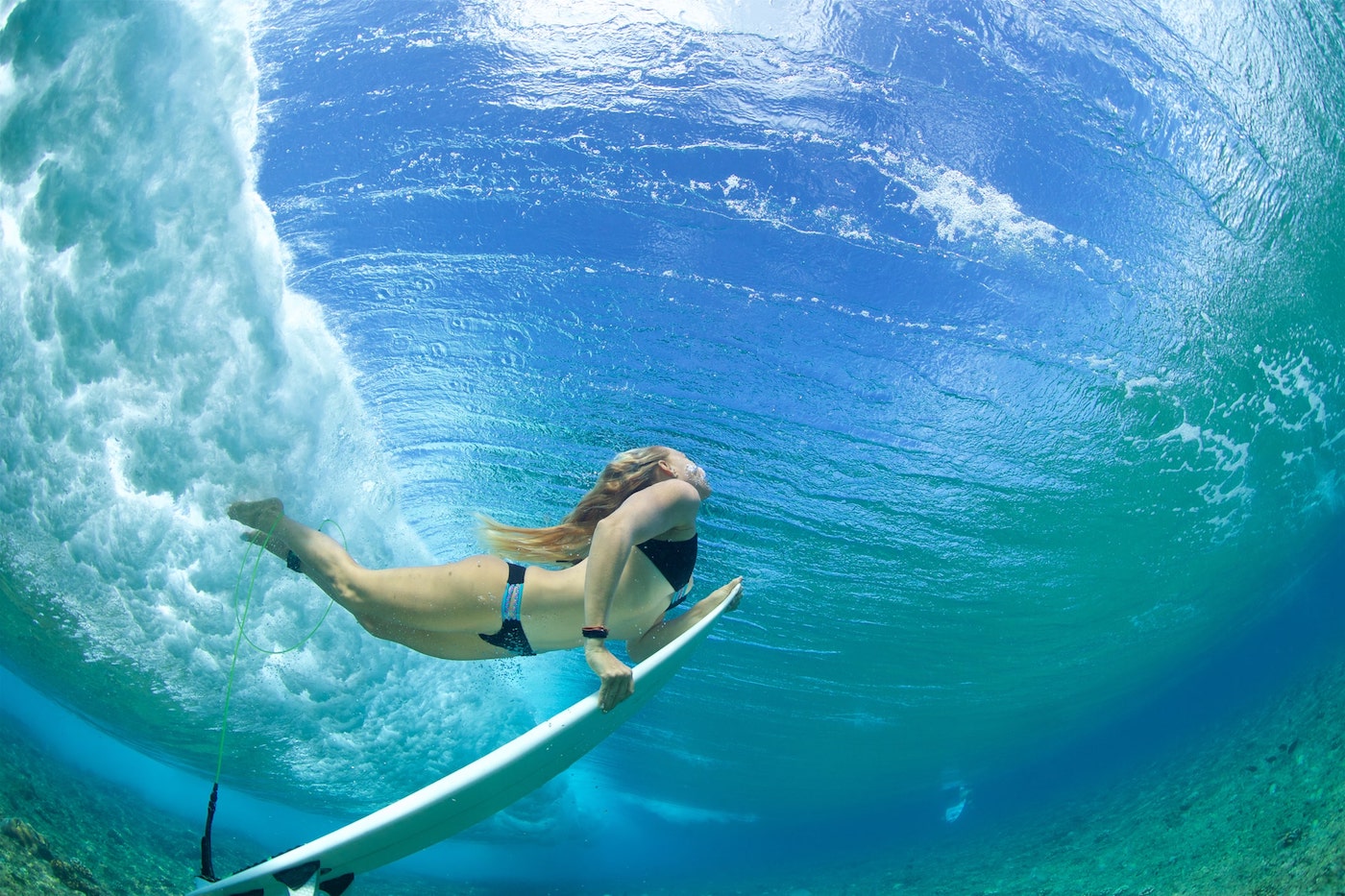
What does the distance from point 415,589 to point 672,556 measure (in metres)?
1.29

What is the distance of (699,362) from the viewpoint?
594cm

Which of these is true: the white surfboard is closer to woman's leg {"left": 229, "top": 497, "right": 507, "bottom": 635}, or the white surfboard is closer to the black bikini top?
the black bikini top

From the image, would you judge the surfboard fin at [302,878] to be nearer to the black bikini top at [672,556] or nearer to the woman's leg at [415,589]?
the woman's leg at [415,589]

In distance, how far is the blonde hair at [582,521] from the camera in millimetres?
3178

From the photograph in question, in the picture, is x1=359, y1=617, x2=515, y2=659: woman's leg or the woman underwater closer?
the woman underwater

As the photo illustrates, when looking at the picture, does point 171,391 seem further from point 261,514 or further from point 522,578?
point 522,578

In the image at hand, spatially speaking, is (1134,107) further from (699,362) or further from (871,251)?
(699,362)

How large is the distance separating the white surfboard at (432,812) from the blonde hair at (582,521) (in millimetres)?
800

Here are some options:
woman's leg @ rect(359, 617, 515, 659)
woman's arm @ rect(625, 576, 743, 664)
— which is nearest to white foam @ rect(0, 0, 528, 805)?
woman's leg @ rect(359, 617, 515, 659)

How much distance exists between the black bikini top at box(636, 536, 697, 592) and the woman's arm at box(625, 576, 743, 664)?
377 millimetres

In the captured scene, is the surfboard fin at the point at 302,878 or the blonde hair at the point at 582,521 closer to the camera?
the surfboard fin at the point at 302,878

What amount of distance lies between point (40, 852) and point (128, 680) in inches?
297

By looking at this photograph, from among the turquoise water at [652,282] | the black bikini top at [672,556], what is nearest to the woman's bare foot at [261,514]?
the black bikini top at [672,556]

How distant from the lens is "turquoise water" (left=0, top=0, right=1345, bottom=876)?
14.4ft
